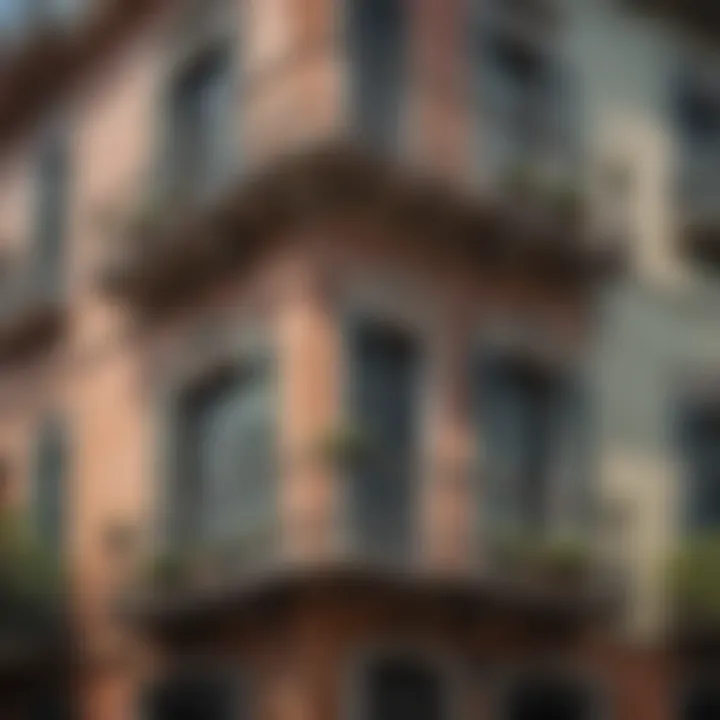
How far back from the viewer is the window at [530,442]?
15.8ft

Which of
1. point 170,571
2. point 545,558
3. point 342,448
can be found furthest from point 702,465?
point 170,571

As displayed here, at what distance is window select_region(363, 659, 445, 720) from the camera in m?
4.61

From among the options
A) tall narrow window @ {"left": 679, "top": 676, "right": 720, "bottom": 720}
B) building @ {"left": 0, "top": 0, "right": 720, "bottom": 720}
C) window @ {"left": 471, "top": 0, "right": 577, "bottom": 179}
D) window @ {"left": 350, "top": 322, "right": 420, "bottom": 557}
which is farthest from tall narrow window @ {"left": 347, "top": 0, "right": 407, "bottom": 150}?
tall narrow window @ {"left": 679, "top": 676, "right": 720, "bottom": 720}

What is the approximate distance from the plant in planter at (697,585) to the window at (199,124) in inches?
65.1

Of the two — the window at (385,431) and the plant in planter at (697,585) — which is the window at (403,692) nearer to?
the window at (385,431)

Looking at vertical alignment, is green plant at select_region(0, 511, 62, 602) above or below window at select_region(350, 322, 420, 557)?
below

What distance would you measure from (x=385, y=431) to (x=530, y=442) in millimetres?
517

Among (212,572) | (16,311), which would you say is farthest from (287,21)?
(212,572)

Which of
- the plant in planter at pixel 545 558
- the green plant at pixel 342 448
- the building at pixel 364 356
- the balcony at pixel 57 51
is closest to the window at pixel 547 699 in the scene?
the building at pixel 364 356

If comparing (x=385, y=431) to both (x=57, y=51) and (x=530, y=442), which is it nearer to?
(x=530, y=442)

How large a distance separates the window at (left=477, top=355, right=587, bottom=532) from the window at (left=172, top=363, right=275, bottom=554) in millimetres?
605

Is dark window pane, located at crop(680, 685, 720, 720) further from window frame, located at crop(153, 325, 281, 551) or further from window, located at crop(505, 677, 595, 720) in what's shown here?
window frame, located at crop(153, 325, 281, 551)

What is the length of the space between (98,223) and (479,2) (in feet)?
4.22

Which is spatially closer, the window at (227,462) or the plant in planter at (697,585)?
the window at (227,462)
